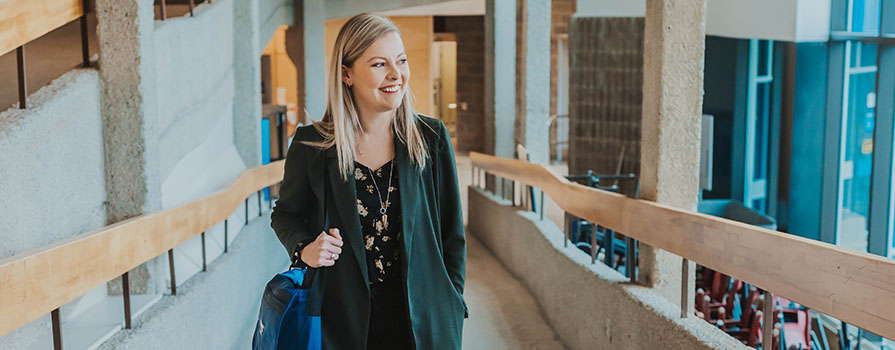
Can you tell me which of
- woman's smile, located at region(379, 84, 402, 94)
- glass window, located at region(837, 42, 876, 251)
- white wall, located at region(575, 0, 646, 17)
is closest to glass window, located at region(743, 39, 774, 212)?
white wall, located at region(575, 0, 646, 17)

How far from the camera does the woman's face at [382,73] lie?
201 centimetres

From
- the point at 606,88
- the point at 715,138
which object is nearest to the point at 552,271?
the point at 715,138

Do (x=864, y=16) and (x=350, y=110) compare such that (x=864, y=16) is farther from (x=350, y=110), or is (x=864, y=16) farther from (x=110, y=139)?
(x=350, y=110)

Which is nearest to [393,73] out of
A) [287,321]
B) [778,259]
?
[287,321]

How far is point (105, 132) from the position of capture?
3.64 m

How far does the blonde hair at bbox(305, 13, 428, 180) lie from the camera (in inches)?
79.2

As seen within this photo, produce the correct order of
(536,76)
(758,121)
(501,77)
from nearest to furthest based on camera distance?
(536,76) → (501,77) → (758,121)

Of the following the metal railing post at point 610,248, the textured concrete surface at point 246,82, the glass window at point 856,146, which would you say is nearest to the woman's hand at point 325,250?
the metal railing post at point 610,248

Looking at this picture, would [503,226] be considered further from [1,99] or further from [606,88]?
[606,88]

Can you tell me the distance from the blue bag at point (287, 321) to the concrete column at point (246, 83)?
17.2ft

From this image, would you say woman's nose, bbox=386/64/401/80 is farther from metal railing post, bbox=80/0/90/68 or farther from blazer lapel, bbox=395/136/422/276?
metal railing post, bbox=80/0/90/68

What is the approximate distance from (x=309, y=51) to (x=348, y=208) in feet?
36.0

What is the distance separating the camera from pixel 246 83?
7.06m

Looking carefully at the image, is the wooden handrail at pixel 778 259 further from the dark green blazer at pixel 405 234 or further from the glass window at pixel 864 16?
the glass window at pixel 864 16
